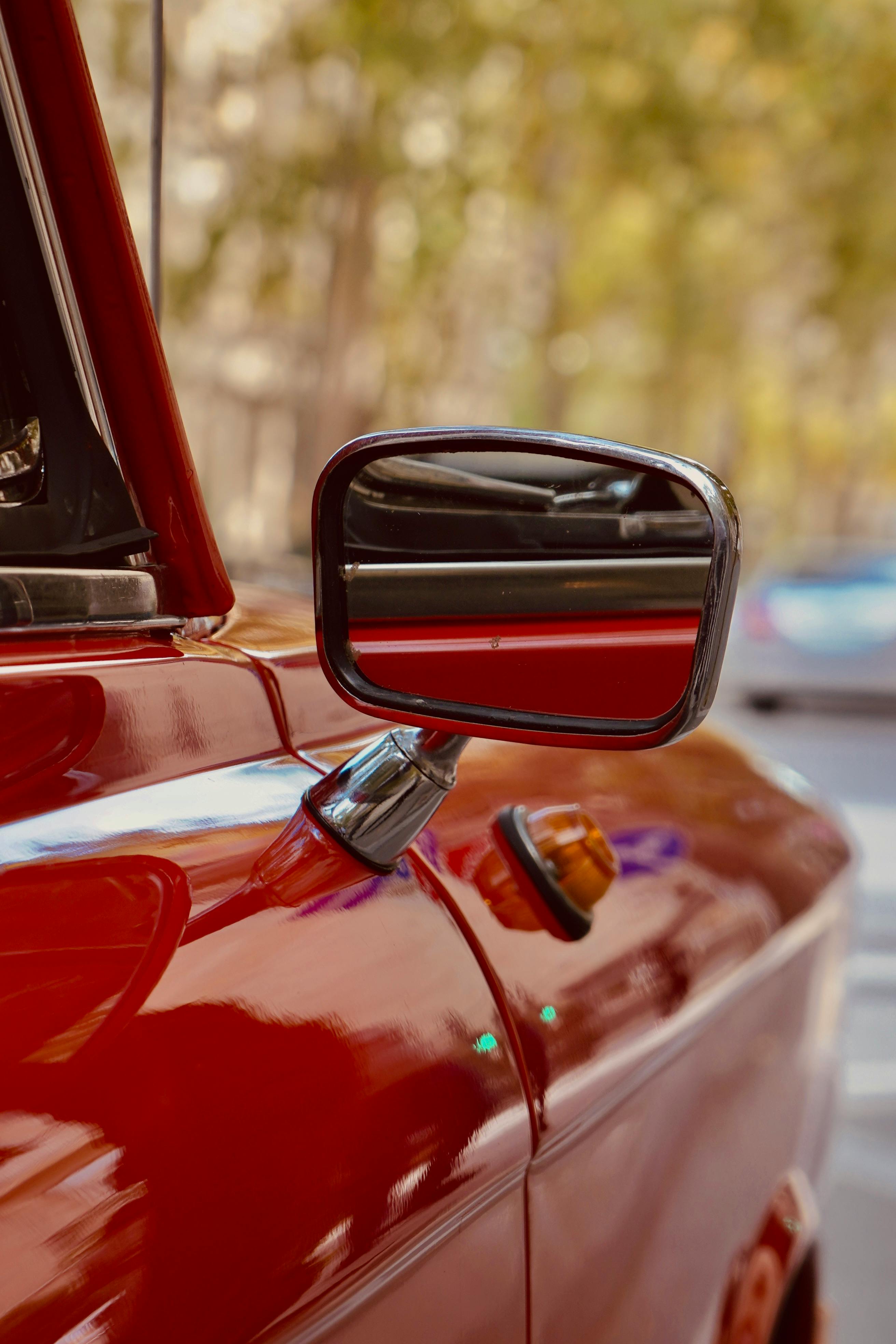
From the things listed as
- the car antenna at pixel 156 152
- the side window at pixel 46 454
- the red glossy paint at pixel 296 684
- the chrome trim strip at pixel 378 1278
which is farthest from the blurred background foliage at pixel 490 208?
the chrome trim strip at pixel 378 1278

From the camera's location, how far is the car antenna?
5.03ft

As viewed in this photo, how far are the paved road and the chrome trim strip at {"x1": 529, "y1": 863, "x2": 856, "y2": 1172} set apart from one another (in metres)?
0.48

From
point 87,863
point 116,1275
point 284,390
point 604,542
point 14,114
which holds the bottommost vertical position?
point 284,390

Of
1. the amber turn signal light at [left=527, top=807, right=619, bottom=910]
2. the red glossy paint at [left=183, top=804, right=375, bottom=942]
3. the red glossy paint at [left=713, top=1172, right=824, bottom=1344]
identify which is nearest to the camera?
the red glossy paint at [left=183, top=804, right=375, bottom=942]

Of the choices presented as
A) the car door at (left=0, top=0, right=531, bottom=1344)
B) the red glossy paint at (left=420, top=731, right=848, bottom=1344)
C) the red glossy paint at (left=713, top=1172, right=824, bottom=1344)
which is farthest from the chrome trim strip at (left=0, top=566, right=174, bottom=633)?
the red glossy paint at (left=713, top=1172, right=824, bottom=1344)

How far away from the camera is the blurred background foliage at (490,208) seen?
1012 centimetres

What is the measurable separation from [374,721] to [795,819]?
2.91 ft

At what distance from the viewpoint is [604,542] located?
1.10 metres

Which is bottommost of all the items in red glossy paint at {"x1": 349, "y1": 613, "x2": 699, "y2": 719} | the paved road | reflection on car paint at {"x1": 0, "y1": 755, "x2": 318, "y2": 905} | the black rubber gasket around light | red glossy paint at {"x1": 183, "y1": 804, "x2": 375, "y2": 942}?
the paved road

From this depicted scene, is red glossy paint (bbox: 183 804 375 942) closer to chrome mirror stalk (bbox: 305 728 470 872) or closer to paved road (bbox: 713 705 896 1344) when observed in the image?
chrome mirror stalk (bbox: 305 728 470 872)

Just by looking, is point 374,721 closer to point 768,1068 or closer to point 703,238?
point 768,1068

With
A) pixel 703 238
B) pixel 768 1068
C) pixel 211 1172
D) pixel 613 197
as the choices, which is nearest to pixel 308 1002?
pixel 211 1172

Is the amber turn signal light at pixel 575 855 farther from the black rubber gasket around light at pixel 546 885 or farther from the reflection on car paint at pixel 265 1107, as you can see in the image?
the reflection on car paint at pixel 265 1107

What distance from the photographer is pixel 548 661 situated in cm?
108
